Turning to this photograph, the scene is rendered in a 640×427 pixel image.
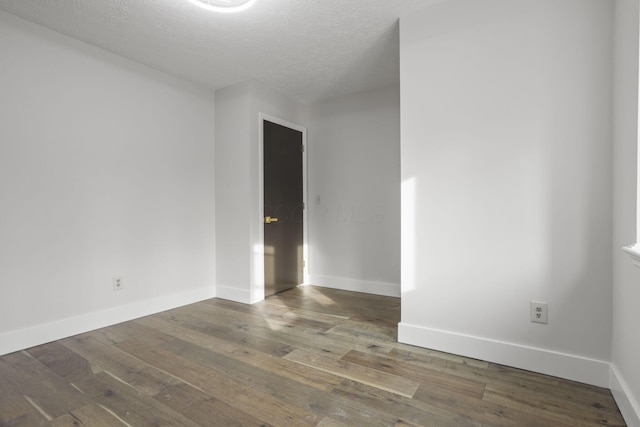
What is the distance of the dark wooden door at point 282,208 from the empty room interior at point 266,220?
5.0 inches

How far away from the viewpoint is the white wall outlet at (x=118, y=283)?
9.48ft

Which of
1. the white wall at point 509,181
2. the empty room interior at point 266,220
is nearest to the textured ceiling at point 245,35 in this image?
the empty room interior at point 266,220

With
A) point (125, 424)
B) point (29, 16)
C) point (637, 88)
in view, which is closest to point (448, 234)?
point (637, 88)

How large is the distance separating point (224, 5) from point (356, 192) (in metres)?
2.44

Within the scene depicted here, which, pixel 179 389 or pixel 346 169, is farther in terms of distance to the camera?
pixel 346 169

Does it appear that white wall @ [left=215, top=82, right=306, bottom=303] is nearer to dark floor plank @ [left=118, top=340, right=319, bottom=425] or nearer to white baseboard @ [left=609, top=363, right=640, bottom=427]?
dark floor plank @ [left=118, top=340, right=319, bottom=425]

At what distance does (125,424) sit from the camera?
1.52 meters

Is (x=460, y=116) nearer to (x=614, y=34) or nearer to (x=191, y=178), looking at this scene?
(x=614, y=34)

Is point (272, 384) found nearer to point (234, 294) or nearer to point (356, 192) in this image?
point (234, 294)

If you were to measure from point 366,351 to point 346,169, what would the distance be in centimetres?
239

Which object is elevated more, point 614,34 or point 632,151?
point 614,34

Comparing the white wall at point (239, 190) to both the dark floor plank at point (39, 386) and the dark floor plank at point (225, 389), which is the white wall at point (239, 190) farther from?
the dark floor plank at point (39, 386)

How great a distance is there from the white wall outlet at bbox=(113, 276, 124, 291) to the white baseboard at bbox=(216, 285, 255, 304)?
106 centimetres

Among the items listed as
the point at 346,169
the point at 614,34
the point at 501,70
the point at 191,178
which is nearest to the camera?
the point at 614,34
